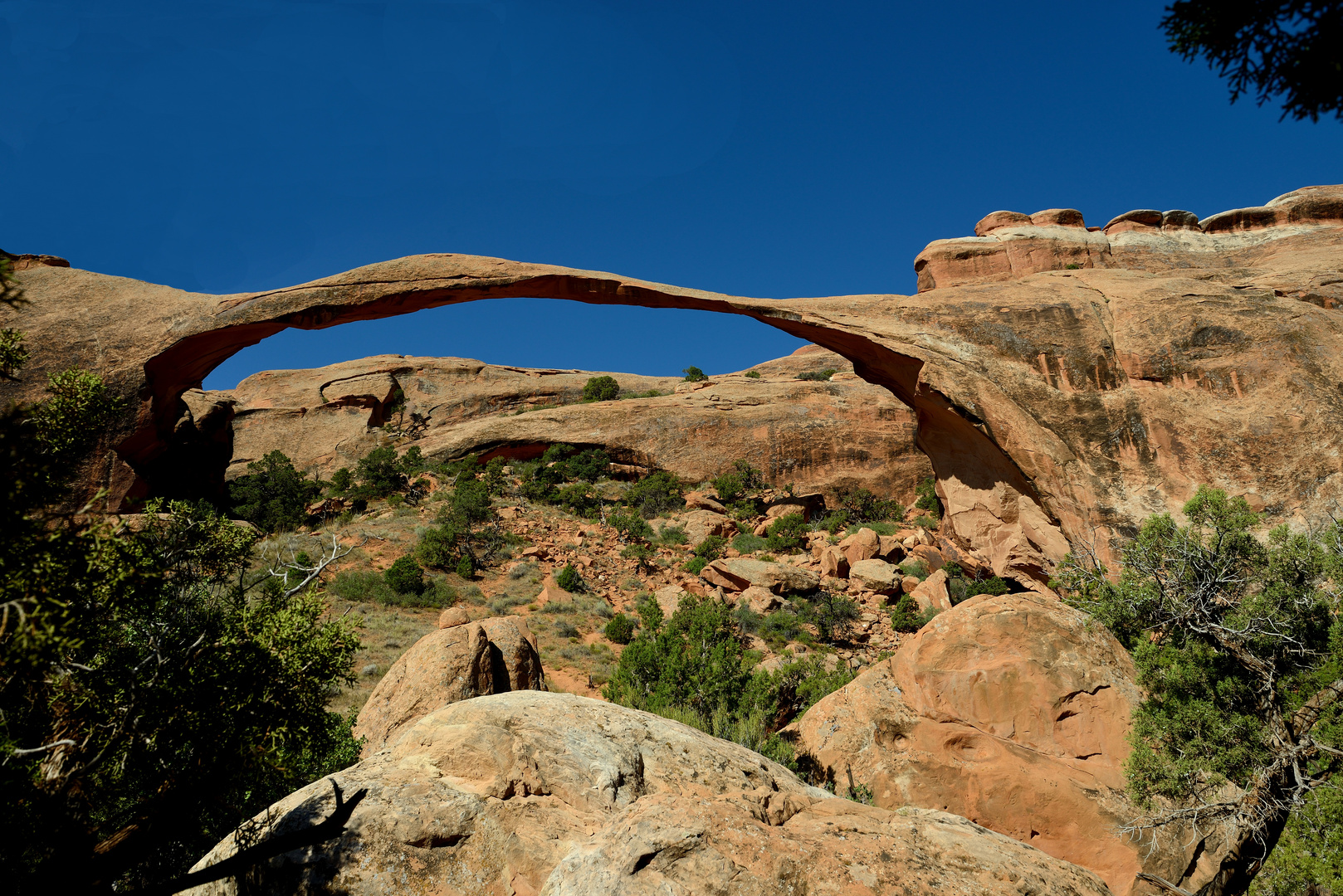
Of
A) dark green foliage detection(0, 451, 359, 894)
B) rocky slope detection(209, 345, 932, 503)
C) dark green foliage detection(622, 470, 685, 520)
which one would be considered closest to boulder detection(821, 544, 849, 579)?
dark green foliage detection(622, 470, 685, 520)

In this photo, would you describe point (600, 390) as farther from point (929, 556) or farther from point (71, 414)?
point (71, 414)

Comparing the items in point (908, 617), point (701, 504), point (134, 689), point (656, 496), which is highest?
point (134, 689)

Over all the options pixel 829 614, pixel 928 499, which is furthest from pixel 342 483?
pixel 928 499

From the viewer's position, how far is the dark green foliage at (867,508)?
24672 mm

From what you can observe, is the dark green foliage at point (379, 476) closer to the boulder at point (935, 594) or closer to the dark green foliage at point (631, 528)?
the dark green foliage at point (631, 528)

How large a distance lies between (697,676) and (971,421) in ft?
21.9

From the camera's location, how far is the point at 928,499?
24.4 meters

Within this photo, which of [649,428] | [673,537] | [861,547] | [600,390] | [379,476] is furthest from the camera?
[600,390]

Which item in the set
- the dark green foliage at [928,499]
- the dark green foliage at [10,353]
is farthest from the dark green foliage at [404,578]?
the dark green foliage at [928,499]

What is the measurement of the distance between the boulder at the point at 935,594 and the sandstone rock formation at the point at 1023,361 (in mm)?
1352

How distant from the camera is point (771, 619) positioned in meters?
15.1

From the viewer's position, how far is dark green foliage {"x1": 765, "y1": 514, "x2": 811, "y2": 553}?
68.7 ft

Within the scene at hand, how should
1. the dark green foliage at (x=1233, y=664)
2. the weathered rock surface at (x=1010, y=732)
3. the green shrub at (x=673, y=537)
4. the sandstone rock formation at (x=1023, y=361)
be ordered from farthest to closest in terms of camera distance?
the green shrub at (x=673, y=537), the sandstone rock formation at (x=1023, y=361), the weathered rock surface at (x=1010, y=732), the dark green foliage at (x=1233, y=664)

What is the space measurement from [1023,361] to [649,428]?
1747cm
